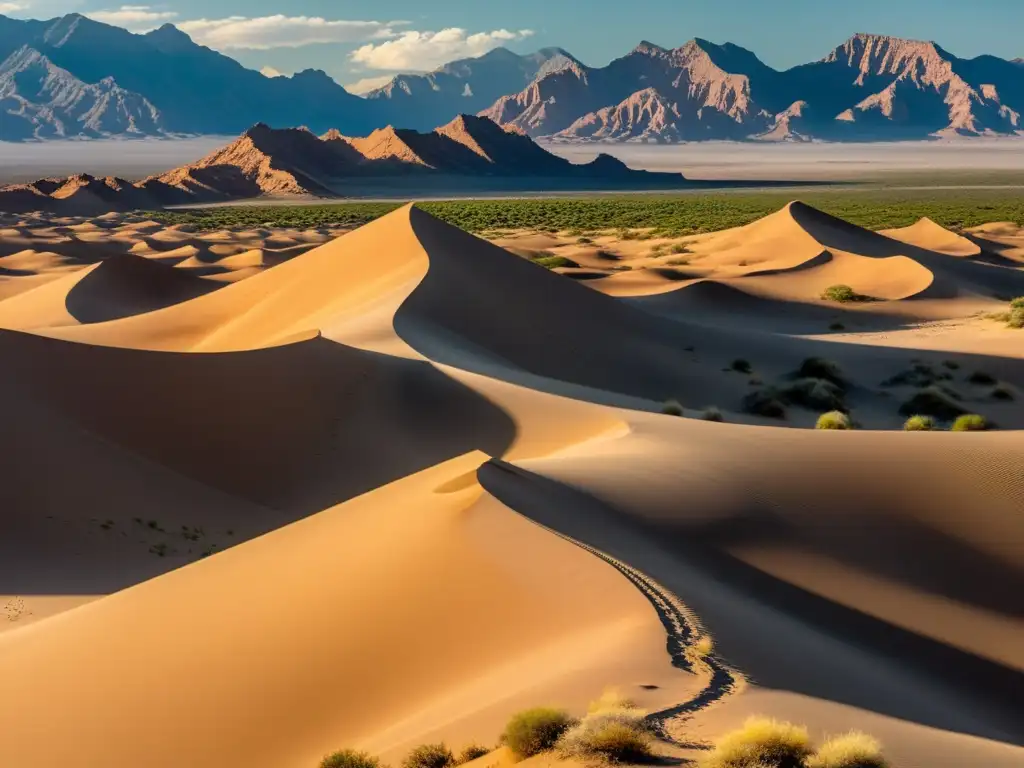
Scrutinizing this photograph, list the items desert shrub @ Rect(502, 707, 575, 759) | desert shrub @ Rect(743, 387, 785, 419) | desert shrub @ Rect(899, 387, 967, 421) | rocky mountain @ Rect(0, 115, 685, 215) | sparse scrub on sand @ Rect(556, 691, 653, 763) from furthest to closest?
1. rocky mountain @ Rect(0, 115, 685, 215)
2. desert shrub @ Rect(899, 387, 967, 421)
3. desert shrub @ Rect(743, 387, 785, 419)
4. desert shrub @ Rect(502, 707, 575, 759)
5. sparse scrub on sand @ Rect(556, 691, 653, 763)

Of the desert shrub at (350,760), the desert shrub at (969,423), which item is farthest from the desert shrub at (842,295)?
the desert shrub at (350,760)

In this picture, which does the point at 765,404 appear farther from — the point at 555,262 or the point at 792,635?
the point at 555,262

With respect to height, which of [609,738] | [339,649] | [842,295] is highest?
[609,738]

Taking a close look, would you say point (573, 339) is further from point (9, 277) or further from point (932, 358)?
point (9, 277)

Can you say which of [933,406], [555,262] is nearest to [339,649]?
[933,406]

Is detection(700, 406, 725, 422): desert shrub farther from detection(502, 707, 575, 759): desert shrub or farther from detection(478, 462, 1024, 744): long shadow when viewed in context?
detection(502, 707, 575, 759): desert shrub

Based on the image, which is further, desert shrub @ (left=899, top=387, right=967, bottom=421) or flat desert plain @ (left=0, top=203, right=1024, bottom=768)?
desert shrub @ (left=899, top=387, right=967, bottom=421)

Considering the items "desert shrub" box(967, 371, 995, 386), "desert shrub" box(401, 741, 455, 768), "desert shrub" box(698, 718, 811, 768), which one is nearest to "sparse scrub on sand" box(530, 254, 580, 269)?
"desert shrub" box(967, 371, 995, 386)
